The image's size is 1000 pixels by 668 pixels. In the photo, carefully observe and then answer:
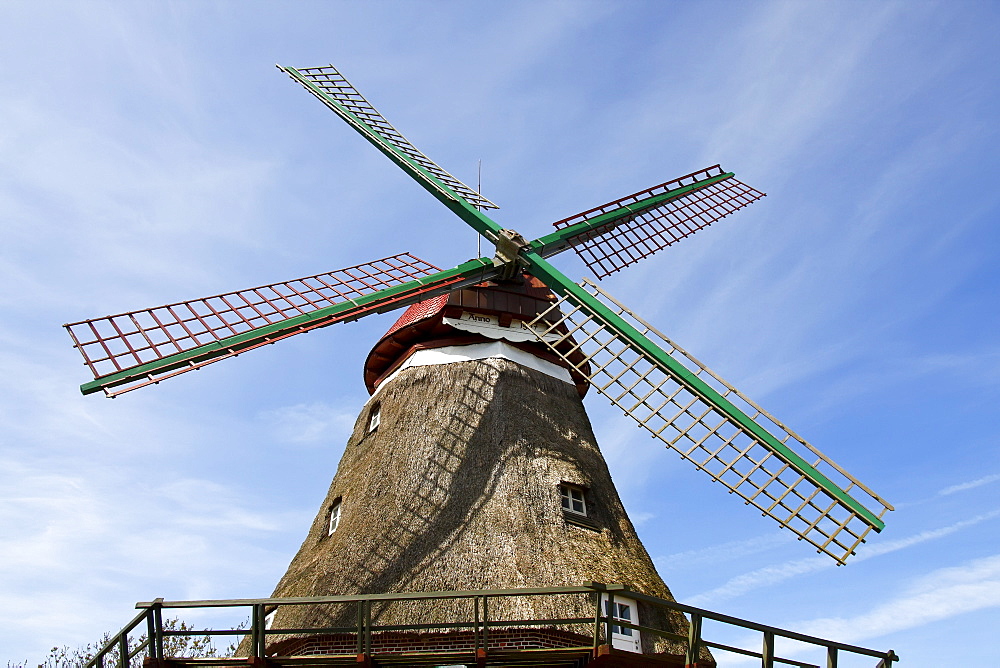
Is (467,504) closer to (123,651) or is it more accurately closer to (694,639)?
(694,639)

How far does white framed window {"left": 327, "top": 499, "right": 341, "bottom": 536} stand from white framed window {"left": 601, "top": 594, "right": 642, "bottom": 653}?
3961 millimetres

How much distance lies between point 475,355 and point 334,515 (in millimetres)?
3069

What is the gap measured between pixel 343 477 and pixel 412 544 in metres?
2.59

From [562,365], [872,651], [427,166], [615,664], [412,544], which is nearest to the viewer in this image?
[615,664]

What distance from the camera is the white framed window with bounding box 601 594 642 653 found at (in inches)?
389

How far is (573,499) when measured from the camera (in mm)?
11414

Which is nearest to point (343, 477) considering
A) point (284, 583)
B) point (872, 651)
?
point (284, 583)

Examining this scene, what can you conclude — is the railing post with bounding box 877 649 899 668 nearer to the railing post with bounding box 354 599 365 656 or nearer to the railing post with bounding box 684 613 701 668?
the railing post with bounding box 684 613 701 668

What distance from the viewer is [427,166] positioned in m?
15.9

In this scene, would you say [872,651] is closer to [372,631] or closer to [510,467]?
[510,467]

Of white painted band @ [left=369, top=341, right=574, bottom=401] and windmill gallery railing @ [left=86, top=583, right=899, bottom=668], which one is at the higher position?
white painted band @ [left=369, top=341, right=574, bottom=401]

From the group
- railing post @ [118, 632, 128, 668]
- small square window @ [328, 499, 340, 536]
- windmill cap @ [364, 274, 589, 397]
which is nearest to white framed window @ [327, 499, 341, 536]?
small square window @ [328, 499, 340, 536]

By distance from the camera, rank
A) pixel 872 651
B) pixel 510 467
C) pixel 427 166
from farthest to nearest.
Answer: pixel 427 166
pixel 510 467
pixel 872 651

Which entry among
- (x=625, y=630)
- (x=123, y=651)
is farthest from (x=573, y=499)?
(x=123, y=651)
